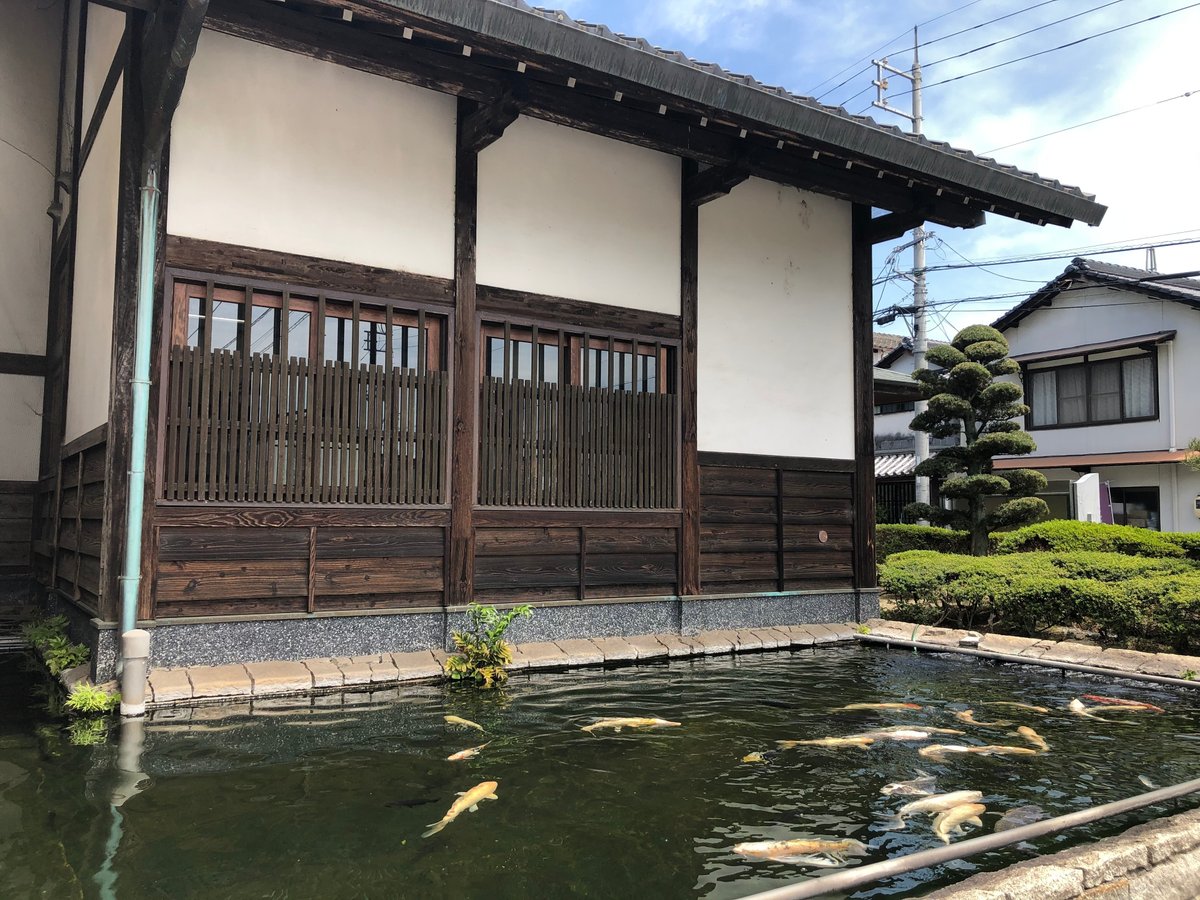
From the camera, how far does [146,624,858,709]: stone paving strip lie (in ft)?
20.0

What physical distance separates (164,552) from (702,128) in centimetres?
634

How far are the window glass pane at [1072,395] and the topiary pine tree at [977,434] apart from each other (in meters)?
6.66

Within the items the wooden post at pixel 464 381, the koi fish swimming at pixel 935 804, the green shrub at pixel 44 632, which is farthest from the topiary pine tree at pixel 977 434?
the green shrub at pixel 44 632

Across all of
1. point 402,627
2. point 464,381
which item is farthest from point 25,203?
point 402,627

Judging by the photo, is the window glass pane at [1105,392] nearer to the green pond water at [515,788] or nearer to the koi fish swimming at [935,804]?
the green pond water at [515,788]

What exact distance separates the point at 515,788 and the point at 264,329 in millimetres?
4488

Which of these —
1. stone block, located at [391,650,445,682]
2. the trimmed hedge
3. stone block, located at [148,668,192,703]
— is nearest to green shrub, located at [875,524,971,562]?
the trimmed hedge

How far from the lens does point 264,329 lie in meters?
6.99

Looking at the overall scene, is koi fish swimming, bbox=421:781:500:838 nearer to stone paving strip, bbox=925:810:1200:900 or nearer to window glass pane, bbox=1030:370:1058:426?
stone paving strip, bbox=925:810:1200:900

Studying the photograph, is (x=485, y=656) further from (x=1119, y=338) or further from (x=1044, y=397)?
(x=1044, y=397)

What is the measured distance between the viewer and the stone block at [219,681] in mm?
6062

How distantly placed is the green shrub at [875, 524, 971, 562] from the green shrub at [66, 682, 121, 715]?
14088mm

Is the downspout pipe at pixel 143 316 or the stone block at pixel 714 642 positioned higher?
the downspout pipe at pixel 143 316

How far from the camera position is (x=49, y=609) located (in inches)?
363
